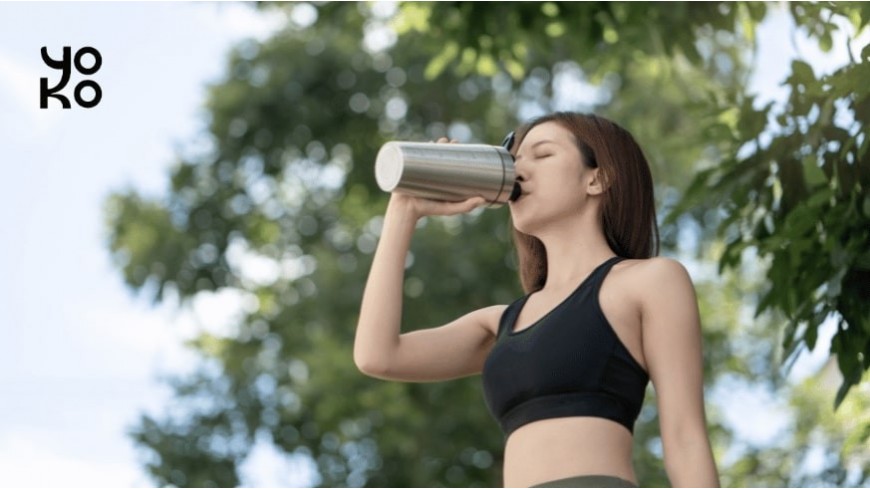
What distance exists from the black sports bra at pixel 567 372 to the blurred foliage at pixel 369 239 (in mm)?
4271

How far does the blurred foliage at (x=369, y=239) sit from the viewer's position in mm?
9766

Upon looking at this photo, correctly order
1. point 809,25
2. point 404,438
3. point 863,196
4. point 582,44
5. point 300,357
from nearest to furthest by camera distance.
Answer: point 863,196 → point 809,25 → point 582,44 → point 404,438 → point 300,357

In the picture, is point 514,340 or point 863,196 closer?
point 514,340

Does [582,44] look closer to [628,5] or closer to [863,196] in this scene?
[628,5]

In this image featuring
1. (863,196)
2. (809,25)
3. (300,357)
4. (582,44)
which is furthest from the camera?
(300,357)

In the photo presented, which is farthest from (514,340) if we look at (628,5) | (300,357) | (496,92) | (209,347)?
(209,347)

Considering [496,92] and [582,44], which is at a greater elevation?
[496,92]

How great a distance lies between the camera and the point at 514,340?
3182 millimetres

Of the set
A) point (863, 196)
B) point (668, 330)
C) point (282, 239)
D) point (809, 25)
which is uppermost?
point (282, 239)

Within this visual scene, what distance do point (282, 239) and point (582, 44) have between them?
407 inches

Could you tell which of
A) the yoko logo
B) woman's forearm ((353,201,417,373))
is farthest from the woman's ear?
the yoko logo

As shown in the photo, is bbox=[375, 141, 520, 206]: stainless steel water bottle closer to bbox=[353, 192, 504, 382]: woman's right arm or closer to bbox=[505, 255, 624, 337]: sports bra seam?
bbox=[353, 192, 504, 382]: woman's right arm

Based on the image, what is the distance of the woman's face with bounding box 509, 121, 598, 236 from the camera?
3318 millimetres

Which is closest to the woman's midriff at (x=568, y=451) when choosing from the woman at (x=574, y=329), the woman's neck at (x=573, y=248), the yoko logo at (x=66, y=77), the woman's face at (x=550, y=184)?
the woman at (x=574, y=329)
